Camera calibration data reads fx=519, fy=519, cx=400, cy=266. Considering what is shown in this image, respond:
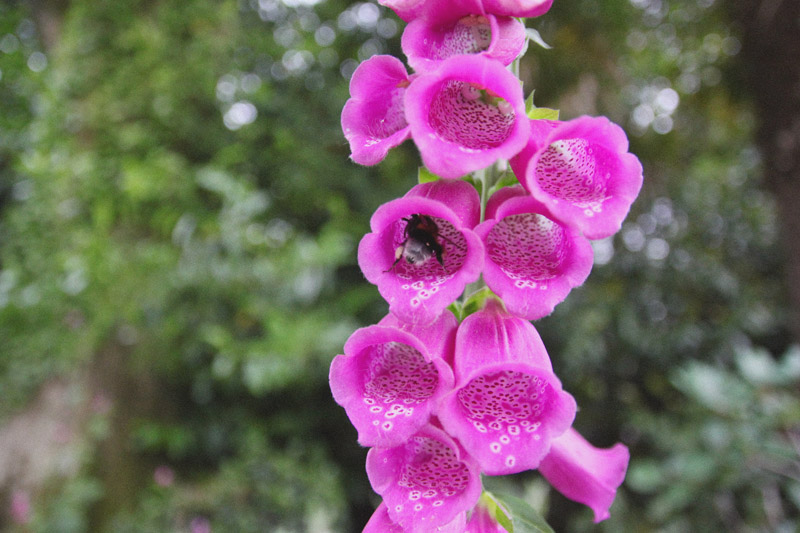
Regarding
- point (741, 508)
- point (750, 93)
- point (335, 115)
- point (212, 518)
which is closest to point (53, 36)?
point (335, 115)

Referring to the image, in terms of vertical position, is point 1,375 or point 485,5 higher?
point 485,5

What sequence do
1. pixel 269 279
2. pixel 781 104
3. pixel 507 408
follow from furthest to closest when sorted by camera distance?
pixel 781 104
pixel 269 279
pixel 507 408

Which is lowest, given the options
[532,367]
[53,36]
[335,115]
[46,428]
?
[46,428]

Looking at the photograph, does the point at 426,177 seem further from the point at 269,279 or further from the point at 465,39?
the point at 269,279

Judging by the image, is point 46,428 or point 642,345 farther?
point 642,345

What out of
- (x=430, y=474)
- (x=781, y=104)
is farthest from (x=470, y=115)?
(x=781, y=104)

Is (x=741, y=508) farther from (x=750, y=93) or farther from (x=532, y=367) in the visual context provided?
(x=532, y=367)

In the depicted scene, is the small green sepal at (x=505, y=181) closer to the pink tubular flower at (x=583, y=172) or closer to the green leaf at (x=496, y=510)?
the pink tubular flower at (x=583, y=172)

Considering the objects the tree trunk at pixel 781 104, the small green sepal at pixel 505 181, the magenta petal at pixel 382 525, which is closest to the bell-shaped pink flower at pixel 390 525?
the magenta petal at pixel 382 525
